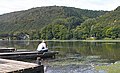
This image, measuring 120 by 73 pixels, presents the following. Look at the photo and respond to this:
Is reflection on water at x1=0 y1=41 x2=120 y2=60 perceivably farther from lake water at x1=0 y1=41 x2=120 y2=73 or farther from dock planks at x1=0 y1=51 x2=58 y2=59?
dock planks at x1=0 y1=51 x2=58 y2=59

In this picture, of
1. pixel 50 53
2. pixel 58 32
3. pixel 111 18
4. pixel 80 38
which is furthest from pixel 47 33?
pixel 50 53

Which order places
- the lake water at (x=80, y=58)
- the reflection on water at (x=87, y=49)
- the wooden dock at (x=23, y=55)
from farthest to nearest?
the reflection on water at (x=87, y=49) < the wooden dock at (x=23, y=55) < the lake water at (x=80, y=58)

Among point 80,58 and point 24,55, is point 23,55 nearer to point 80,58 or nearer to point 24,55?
point 24,55

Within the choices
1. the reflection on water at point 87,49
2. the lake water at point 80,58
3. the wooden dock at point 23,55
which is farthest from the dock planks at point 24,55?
the reflection on water at point 87,49

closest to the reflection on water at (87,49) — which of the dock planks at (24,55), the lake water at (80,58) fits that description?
the lake water at (80,58)

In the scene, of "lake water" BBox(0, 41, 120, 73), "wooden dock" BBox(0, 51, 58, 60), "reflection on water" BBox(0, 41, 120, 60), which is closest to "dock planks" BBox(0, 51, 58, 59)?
"wooden dock" BBox(0, 51, 58, 60)

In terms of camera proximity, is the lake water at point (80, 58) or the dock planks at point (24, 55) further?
the dock planks at point (24, 55)

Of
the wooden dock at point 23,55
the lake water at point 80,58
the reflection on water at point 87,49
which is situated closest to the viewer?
the lake water at point 80,58

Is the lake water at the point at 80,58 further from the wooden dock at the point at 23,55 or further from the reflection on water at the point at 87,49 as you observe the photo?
the wooden dock at the point at 23,55

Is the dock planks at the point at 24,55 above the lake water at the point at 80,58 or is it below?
above

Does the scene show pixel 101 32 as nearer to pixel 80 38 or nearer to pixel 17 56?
pixel 80 38

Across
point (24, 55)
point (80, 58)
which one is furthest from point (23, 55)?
point (80, 58)

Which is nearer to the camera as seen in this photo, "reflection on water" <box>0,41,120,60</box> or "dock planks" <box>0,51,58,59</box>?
"dock planks" <box>0,51,58,59</box>

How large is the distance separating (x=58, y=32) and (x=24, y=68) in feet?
569
